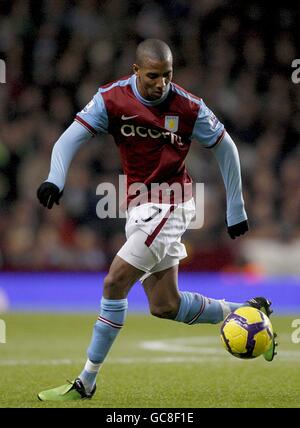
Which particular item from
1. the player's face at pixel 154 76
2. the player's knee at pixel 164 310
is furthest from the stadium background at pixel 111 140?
the player's face at pixel 154 76

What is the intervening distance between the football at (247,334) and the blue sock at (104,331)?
634 millimetres

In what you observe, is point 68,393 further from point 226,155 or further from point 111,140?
point 111,140

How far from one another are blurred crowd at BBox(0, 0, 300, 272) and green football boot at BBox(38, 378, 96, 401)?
6.82 m

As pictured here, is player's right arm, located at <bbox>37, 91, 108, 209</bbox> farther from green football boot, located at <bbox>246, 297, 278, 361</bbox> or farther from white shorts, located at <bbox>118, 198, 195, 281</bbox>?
green football boot, located at <bbox>246, 297, 278, 361</bbox>

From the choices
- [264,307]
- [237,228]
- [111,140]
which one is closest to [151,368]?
[264,307]

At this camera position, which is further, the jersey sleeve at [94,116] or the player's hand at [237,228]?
Answer: the player's hand at [237,228]

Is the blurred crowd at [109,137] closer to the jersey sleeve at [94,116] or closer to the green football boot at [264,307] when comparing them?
the green football boot at [264,307]

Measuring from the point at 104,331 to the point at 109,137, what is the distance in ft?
28.0

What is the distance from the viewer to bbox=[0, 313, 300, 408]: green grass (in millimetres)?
5883

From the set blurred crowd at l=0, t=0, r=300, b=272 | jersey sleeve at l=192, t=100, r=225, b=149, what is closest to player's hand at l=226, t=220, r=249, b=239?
jersey sleeve at l=192, t=100, r=225, b=149

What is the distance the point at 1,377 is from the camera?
22.6 feet

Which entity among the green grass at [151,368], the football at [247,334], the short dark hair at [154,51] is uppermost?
the short dark hair at [154,51]

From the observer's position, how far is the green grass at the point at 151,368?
5.88 metres

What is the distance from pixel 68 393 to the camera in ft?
19.5
